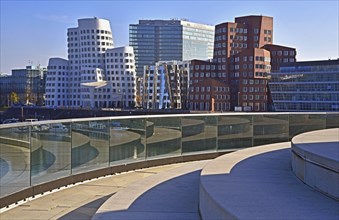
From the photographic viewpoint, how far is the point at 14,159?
324 inches

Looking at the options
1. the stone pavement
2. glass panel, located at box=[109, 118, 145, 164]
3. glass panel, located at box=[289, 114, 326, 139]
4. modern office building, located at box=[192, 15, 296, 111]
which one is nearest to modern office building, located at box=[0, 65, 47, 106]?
modern office building, located at box=[192, 15, 296, 111]

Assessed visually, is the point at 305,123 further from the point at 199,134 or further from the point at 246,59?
the point at 246,59

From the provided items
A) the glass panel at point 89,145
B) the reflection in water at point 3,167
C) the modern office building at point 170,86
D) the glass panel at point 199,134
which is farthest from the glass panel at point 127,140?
the modern office building at point 170,86

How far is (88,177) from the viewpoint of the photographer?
1051cm

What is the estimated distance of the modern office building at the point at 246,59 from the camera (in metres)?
103

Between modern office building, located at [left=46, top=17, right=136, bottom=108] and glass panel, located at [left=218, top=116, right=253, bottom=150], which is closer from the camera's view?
glass panel, located at [left=218, top=116, right=253, bottom=150]

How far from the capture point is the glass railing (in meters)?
8.48

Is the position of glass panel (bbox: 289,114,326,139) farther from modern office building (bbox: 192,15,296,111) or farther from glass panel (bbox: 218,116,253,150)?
modern office building (bbox: 192,15,296,111)

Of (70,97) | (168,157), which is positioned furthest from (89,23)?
(168,157)

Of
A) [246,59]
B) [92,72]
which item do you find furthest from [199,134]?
[92,72]

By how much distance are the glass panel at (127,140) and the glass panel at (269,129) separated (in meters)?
4.29

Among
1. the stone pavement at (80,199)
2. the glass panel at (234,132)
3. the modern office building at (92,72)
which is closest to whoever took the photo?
the stone pavement at (80,199)

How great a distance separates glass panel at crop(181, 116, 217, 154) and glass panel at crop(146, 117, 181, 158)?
0.76 feet

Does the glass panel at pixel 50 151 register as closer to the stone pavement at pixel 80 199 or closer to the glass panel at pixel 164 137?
the stone pavement at pixel 80 199
